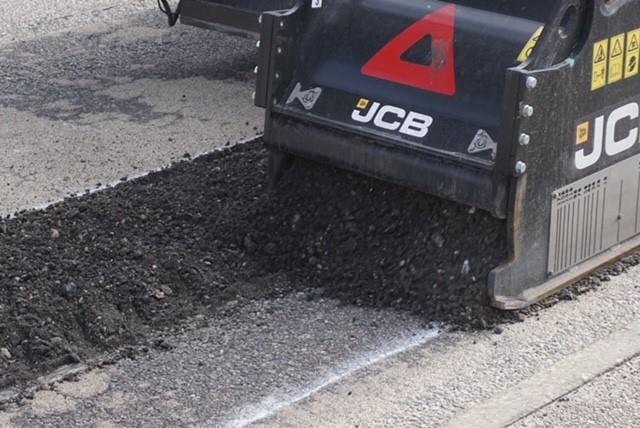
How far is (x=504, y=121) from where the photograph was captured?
507 cm

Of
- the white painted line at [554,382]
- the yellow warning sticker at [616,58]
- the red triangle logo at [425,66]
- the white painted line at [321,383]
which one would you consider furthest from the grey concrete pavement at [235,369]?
the yellow warning sticker at [616,58]

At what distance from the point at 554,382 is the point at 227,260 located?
154 centimetres

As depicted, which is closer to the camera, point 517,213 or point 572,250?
point 517,213

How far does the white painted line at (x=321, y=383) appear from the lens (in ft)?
15.5

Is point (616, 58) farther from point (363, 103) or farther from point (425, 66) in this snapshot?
point (363, 103)

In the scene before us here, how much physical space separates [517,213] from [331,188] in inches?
38.0

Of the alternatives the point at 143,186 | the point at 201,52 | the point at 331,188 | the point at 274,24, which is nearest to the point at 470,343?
the point at 331,188

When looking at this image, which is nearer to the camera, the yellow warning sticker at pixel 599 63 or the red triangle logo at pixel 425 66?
the yellow warning sticker at pixel 599 63

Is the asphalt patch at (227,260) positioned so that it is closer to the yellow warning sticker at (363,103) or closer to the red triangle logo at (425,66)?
the yellow warning sticker at (363,103)

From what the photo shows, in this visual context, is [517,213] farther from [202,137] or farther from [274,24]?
[202,137]

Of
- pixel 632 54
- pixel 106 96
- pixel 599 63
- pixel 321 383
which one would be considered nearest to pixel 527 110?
pixel 599 63

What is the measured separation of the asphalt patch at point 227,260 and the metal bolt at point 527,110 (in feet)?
1.53

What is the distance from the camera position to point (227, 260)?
18.9ft

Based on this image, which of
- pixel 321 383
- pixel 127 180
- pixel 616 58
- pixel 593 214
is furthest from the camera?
pixel 127 180
